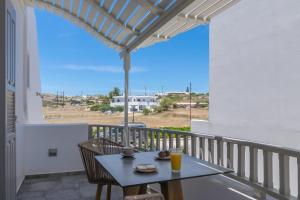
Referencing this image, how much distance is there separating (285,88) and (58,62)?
21351 mm

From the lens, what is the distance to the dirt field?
11.4 metres

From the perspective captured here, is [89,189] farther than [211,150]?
Yes

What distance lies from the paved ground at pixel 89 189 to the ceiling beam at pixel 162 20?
6.00 ft

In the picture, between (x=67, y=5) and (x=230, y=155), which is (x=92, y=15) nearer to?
(x=67, y=5)

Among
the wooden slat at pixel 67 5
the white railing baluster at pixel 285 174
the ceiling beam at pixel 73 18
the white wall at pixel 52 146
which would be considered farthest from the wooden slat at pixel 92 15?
the white railing baluster at pixel 285 174

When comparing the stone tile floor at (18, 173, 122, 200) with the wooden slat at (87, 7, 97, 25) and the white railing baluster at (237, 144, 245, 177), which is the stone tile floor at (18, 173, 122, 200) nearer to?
the white railing baluster at (237, 144, 245, 177)

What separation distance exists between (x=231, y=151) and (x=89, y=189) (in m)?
2.39

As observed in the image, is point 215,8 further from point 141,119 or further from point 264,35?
point 141,119

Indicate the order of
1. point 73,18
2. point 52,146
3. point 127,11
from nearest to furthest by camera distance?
point 127,11
point 73,18
point 52,146

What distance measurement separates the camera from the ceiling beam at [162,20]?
267 cm

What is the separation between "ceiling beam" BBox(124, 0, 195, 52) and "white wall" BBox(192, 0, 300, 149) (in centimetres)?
333

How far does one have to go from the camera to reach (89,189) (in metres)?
4.31

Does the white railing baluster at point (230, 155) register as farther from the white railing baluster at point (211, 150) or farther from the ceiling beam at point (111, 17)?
the ceiling beam at point (111, 17)

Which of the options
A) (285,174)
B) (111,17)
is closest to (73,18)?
(111,17)
